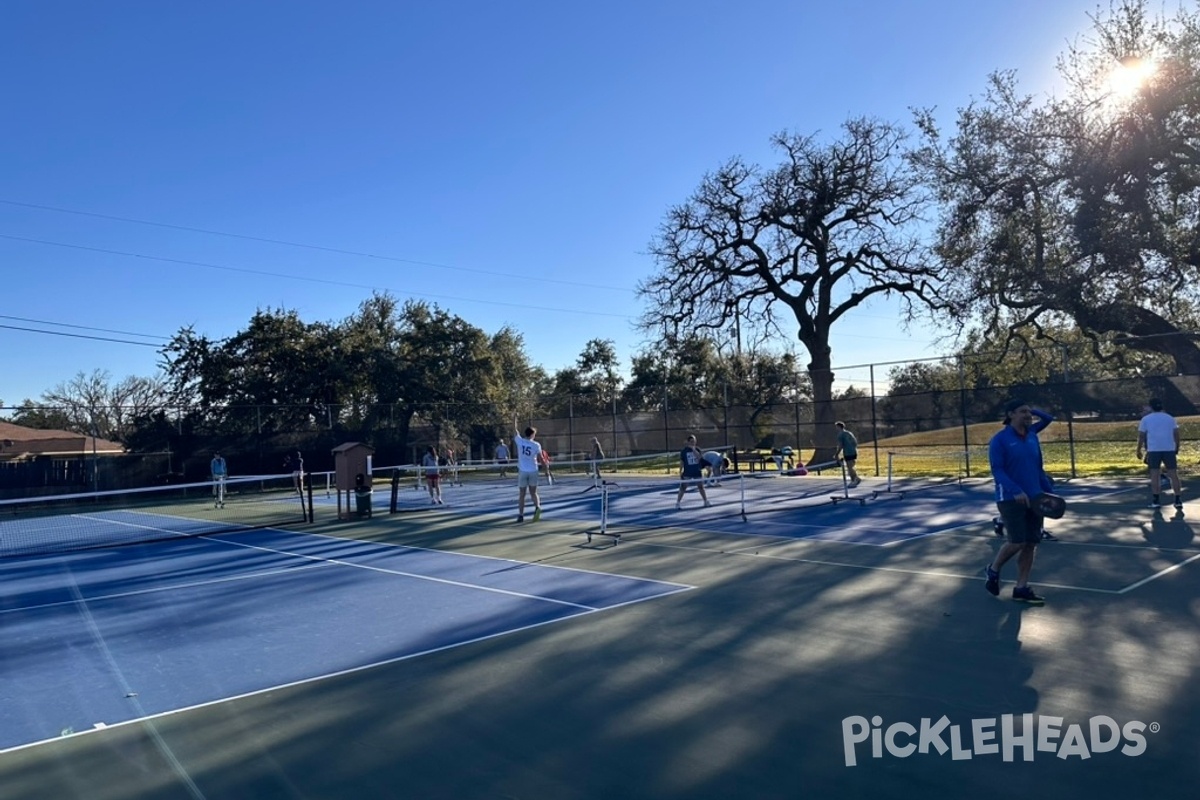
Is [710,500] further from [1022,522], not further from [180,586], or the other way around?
[1022,522]

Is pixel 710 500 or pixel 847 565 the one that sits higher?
pixel 710 500

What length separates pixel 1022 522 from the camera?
309 inches

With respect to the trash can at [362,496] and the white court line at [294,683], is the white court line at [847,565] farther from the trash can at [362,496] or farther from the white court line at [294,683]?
the trash can at [362,496]

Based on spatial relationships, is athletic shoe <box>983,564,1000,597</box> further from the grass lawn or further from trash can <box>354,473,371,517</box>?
trash can <box>354,473,371,517</box>

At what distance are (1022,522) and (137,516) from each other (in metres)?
23.3

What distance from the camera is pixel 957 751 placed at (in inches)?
186

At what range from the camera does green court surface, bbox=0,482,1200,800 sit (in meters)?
4.49

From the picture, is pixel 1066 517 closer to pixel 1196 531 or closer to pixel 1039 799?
pixel 1196 531

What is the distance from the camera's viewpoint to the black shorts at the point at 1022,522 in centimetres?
784

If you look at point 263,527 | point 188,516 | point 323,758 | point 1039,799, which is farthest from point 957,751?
point 188,516

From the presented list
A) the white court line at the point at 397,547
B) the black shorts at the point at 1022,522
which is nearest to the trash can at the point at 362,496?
the white court line at the point at 397,547

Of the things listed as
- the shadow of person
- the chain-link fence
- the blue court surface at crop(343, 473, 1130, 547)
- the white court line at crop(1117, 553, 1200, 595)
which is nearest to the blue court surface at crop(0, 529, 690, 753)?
the white court line at crop(1117, 553, 1200, 595)

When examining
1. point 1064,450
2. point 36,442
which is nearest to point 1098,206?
point 1064,450
